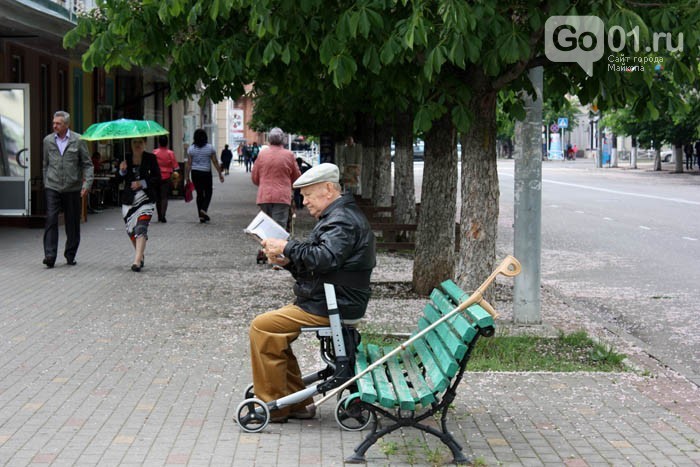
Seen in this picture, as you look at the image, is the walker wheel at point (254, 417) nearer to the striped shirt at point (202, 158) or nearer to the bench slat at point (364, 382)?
the bench slat at point (364, 382)

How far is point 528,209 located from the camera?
9.80m

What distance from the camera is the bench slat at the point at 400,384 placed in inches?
221

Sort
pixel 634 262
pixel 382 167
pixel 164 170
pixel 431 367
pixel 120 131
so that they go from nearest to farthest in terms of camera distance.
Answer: pixel 431 367 < pixel 120 131 < pixel 634 262 < pixel 382 167 < pixel 164 170

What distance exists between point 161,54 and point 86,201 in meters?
13.4

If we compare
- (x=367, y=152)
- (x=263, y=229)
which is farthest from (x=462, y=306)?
(x=367, y=152)

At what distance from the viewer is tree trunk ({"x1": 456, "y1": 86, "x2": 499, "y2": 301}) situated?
9.23 metres

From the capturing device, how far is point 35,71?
22781 mm

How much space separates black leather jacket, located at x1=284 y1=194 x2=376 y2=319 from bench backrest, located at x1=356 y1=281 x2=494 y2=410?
1.26 feet

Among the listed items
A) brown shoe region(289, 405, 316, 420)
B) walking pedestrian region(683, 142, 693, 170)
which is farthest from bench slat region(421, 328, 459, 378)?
walking pedestrian region(683, 142, 693, 170)

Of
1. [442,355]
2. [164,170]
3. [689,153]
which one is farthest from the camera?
[689,153]

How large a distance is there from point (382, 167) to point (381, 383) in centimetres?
1687

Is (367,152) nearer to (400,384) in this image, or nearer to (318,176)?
(318,176)

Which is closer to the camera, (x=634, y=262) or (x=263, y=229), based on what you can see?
(x=263, y=229)

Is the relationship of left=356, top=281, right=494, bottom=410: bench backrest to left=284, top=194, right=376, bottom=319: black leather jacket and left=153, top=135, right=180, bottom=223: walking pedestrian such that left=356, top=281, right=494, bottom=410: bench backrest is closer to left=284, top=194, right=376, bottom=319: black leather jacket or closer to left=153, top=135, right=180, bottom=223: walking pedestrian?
left=284, top=194, right=376, bottom=319: black leather jacket
